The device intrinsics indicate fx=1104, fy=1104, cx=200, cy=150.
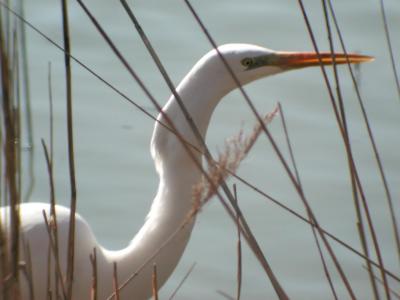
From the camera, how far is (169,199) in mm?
2318

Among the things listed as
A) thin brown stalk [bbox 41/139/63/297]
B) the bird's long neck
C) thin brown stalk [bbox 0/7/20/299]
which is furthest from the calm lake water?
thin brown stalk [bbox 0/7/20/299]

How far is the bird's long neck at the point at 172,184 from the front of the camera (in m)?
2.28

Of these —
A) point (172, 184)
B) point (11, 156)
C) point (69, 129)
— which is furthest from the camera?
point (172, 184)

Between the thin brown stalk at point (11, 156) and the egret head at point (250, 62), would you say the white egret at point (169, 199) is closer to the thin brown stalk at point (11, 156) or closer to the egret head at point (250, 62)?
the egret head at point (250, 62)

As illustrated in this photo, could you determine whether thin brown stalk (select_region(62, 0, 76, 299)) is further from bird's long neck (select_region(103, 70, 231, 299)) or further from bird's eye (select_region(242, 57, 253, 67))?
bird's eye (select_region(242, 57, 253, 67))

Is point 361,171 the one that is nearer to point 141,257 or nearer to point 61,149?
point 61,149

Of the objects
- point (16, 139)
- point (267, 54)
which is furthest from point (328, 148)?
point (16, 139)

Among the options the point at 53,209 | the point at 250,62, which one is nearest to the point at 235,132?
the point at 250,62

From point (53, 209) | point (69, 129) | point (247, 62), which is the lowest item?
point (53, 209)

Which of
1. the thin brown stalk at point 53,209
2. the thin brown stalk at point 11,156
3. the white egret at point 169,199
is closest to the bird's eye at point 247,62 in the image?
the white egret at point 169,199

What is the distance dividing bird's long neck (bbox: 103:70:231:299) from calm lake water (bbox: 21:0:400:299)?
818 mm

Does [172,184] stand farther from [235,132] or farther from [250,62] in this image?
[235,132]

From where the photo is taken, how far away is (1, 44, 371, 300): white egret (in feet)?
7.48

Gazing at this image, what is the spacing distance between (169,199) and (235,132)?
151 centimetres
